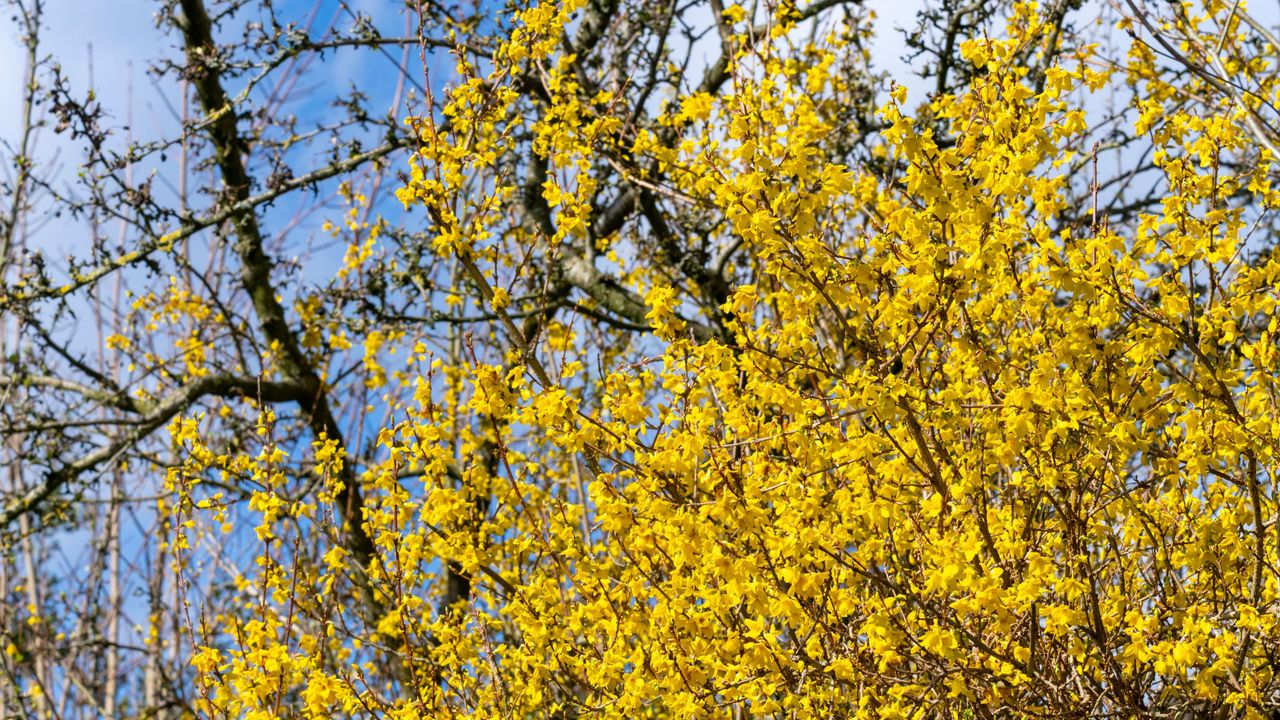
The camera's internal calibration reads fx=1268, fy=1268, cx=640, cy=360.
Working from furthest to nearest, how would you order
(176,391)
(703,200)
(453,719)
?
1. (176,391)
2. (703,200)
3. (453,719)

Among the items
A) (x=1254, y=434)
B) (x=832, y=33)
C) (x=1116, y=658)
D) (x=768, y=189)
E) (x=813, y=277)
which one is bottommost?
(x=1116, y=658)

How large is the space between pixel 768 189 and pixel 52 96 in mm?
4682

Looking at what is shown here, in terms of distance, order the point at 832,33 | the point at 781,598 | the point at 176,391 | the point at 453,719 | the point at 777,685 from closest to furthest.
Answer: the point at 781,598, the point at 777,685, the point at 453,719, the point at 832,33, the point at 176,391

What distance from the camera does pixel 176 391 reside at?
7.18 m

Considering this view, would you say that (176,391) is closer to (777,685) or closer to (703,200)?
(703,200)

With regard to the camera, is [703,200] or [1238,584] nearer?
[1238,584]

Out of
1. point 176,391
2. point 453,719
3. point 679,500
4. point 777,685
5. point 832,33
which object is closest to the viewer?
point 777,685

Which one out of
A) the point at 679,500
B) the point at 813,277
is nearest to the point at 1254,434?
the point at 813,277

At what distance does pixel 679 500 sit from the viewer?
3297 millimetres

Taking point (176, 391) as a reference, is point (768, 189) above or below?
below

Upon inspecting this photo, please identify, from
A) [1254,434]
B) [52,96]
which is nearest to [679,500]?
[1254,434]

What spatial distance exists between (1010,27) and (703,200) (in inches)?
61.4

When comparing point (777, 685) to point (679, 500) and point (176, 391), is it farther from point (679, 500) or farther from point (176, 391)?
point (176, 391)

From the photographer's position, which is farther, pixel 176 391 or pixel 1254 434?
pixel 176 391
